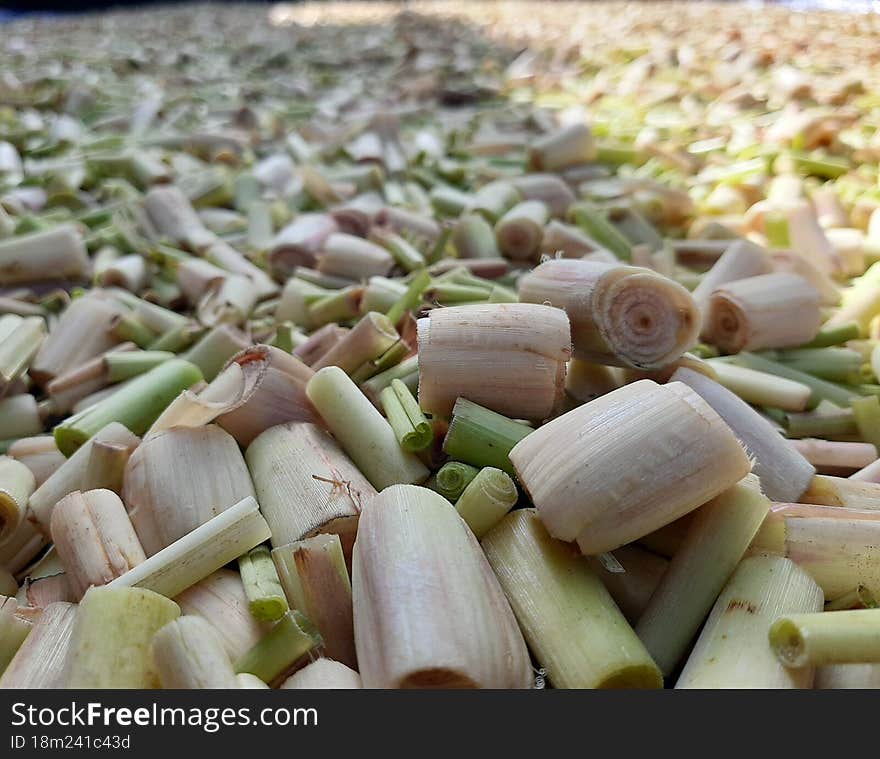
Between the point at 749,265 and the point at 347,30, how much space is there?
7.05 meters

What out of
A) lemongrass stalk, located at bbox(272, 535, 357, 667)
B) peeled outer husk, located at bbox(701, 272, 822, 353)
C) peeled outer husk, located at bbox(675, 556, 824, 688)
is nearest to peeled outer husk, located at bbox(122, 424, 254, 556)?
lemongrass stalk, located at bbox(272, 535, 357, 667)

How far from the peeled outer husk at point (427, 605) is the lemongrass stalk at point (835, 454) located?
81cm

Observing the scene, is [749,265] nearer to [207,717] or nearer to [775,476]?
[775,476]

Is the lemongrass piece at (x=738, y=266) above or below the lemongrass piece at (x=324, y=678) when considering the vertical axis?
below

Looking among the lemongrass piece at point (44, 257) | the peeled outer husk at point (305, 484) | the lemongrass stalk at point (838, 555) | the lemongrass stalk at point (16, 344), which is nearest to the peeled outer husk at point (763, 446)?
the lemongrass stalk at point (838, 555)

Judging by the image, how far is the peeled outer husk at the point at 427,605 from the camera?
3.35ft

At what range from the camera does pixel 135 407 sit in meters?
1.75

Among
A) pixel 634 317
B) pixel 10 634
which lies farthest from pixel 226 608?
pixel 634 317

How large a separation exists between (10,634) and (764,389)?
4.87ft

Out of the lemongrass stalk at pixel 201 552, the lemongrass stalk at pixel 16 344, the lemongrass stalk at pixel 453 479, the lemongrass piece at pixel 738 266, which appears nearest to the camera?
the lemongrass stalk at pixel 201 552

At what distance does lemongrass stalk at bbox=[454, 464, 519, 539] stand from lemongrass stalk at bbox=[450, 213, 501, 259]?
1349mm

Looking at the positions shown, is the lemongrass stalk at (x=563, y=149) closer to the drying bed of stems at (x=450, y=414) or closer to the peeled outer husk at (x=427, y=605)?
the drying bed of stems at (x=450, y=414)

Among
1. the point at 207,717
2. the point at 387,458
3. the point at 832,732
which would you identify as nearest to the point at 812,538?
the point at 832,732

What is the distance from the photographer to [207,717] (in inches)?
39.1
